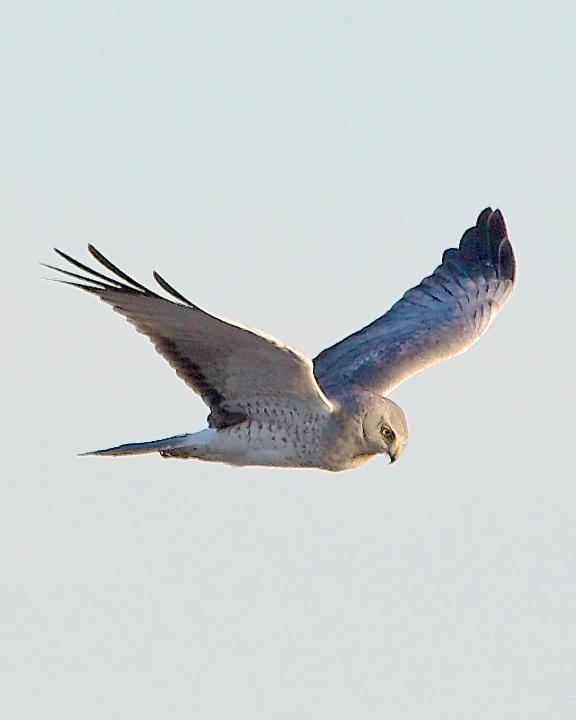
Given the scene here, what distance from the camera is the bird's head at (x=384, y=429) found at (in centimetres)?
1327

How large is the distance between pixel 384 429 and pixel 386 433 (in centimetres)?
3

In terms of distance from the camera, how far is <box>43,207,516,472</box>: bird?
39.3 feet

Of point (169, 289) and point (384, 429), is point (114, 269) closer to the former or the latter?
point (169, 289)

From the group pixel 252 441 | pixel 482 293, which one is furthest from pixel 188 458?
pixel 482 293

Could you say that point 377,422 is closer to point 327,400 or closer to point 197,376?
point 327,400

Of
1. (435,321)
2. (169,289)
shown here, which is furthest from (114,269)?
(435,321)

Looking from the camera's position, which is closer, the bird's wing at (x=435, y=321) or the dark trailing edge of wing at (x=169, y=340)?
the dark trailing edge of wing at (x=169, y=340)

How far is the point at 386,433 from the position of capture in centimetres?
1334

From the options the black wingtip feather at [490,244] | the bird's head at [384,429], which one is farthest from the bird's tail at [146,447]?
the black wingtip feather at [490,244]

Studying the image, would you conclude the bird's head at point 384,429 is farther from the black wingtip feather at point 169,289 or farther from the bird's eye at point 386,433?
the black wingtip feather at point 169,289

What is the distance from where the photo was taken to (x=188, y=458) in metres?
13.4

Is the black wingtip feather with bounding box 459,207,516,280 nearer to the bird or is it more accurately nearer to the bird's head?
the bird

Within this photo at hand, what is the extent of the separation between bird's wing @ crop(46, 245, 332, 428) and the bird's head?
1.16 feet

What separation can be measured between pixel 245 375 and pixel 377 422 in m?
A: 1.10
